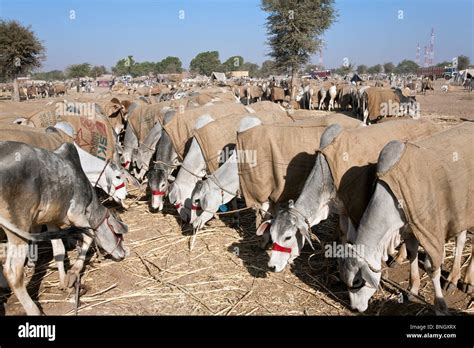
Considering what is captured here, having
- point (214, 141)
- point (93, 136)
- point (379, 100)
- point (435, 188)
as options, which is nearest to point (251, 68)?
point (379, 100)

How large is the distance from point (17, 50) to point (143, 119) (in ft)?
83.1

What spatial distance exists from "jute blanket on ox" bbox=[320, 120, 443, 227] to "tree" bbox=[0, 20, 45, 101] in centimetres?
3226

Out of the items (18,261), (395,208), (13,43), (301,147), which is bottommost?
(18,261)

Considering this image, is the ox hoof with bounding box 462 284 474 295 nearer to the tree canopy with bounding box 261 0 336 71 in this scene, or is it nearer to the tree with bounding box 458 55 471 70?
the tree canopy with bounding box 261 0 336 71

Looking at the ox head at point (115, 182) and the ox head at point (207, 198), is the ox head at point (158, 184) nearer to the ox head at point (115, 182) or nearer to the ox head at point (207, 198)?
the ox head at point (115, 182)

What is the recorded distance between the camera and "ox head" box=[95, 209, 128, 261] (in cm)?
599

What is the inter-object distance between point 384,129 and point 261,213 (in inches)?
103

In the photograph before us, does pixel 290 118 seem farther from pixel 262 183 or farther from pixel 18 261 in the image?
pixel 18 261

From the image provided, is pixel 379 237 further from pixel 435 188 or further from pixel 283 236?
pixel 283 236

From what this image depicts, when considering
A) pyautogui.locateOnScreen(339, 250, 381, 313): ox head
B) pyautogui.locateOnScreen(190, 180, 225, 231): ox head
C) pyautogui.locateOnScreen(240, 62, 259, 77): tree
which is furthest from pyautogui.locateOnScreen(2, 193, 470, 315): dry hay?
pyautogui.locateOnScreen(240, 62, 259, 77): tree

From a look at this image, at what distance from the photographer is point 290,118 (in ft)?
30.8

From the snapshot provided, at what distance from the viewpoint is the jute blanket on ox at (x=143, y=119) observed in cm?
1204

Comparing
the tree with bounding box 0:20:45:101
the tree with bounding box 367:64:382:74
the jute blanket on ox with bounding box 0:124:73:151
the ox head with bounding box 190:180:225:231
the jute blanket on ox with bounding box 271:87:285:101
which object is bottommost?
the ox head with bounding box 190:180:225:231
